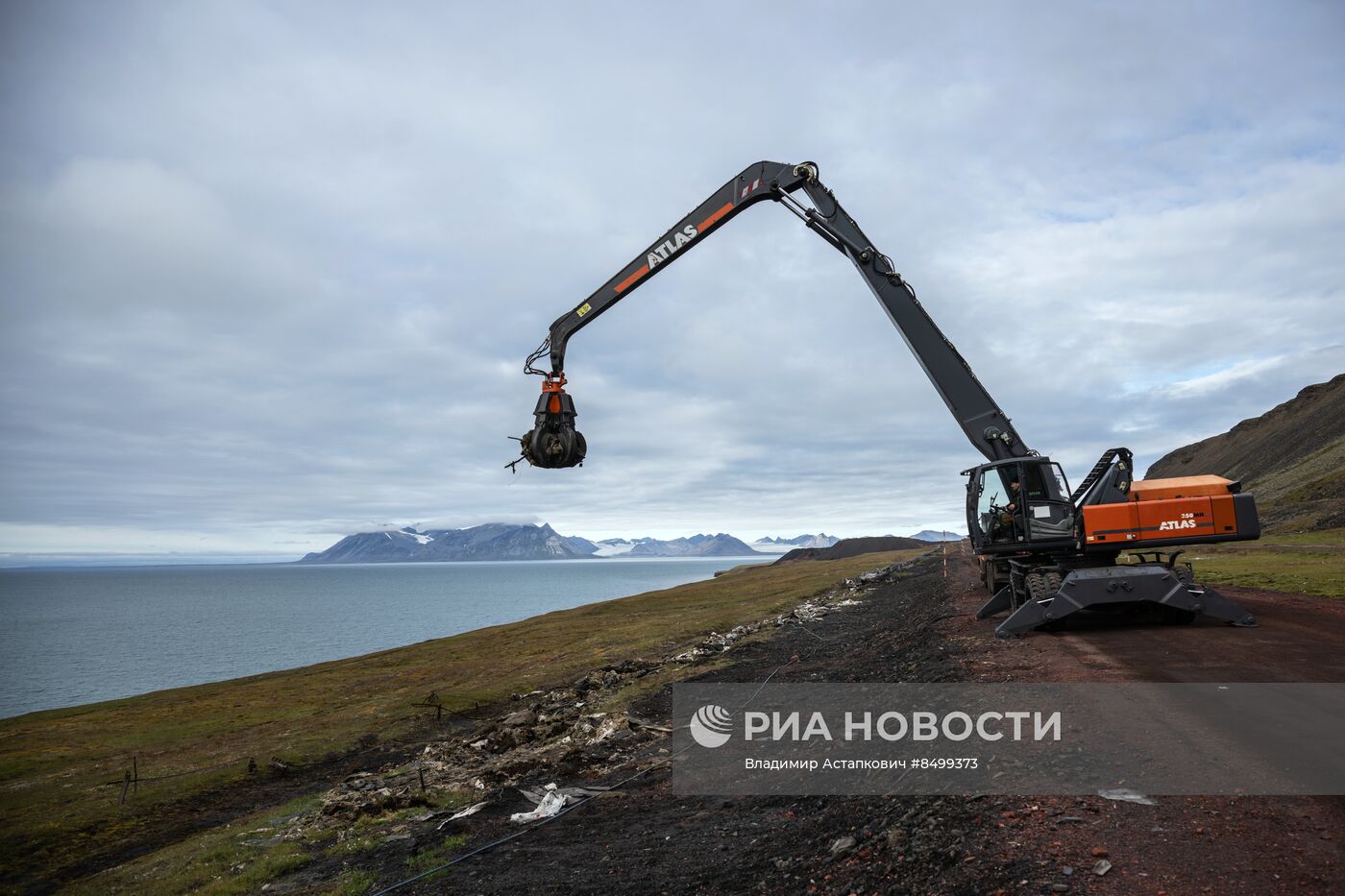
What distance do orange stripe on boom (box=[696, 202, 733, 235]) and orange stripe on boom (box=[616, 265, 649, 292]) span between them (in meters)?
1.81

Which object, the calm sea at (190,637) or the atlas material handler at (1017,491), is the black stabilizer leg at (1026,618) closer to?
the atlas material handler at (1017,491)

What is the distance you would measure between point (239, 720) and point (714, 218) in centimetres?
3133

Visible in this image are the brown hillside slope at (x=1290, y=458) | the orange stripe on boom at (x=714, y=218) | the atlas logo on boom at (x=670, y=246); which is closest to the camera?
the orange stripe on boom at (x=714, y=218)

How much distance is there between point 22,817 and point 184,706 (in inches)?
815

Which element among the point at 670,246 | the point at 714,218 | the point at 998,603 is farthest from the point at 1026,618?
the point at 670,246

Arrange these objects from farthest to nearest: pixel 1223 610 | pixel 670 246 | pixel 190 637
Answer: pixel 190 637, pixel 670 246, pixel 1223 610

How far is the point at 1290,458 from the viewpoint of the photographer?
95750 mm

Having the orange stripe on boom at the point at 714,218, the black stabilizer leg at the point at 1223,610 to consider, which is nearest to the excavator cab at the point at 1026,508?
the black stabilizer leg at the point at 1223,610

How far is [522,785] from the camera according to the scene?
49.5 feet

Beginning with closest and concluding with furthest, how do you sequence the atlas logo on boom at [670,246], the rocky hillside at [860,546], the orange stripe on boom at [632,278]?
the atlas logo on boom at [670,246] → the orange stripe on boom at [632,278] → the rocky hillside at [860,546]

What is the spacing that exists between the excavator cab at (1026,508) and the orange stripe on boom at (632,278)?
1077 cm

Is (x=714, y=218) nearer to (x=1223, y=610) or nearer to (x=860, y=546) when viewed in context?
(x=1223, y=610)

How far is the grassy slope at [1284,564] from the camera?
79.9 feet

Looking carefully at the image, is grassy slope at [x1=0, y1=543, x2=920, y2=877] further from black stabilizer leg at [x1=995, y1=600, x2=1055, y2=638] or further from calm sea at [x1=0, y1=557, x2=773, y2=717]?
black stabilizer leg at [x1=995, y1=600, x2=1055, y2=638]
